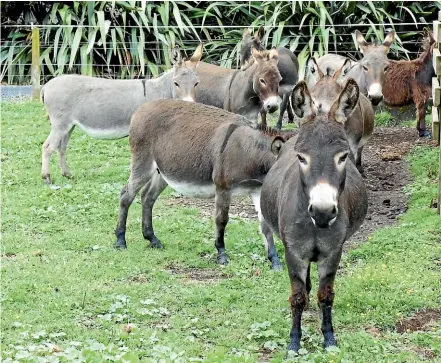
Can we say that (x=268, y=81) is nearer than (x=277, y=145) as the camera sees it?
No

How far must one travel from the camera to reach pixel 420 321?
233 inches

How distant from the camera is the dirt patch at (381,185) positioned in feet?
29.3

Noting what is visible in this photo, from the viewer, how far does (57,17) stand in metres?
17.2

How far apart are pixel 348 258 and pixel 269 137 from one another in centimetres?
138

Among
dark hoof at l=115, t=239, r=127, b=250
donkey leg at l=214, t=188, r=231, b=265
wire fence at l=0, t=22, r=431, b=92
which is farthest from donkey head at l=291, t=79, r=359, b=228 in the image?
wire fence at l=0, t=22, r=431, b=92

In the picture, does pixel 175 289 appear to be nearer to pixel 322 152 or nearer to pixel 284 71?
pixel 322 152

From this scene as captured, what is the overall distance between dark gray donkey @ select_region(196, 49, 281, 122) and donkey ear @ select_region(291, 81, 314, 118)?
209 inches

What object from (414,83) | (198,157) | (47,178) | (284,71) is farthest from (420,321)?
(284,71)

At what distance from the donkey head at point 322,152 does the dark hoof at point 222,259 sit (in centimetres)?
256

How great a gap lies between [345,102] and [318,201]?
0.84 meters

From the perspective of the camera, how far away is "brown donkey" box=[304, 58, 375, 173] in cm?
832

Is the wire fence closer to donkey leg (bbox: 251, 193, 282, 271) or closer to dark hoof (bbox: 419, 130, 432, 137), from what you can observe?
dark hoof (bbox: 419, 130, 432, 137)

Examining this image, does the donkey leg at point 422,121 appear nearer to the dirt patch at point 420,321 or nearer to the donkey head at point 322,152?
the dirt patch at point 420,321

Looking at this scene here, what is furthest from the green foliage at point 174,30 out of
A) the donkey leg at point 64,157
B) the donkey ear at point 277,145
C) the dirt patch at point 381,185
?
the donkey ear at point 277,145
